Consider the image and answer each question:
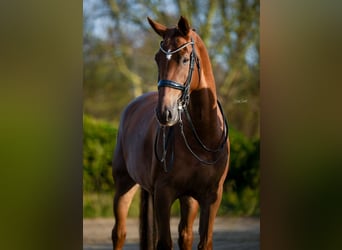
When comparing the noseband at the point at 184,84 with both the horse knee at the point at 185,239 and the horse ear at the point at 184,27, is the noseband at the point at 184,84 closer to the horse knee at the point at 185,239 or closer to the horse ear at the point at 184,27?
the horse ear at the point at 184,27

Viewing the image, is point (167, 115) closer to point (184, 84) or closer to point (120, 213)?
point (184, 84)

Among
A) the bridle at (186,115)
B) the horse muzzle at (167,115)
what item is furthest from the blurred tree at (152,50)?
the horse muzzle at (167,115)

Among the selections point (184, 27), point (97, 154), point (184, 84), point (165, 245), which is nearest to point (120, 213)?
point (97, 154)

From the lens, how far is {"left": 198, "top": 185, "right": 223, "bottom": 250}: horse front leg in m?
3.53

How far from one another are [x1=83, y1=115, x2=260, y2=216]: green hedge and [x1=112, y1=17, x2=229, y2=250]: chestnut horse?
0.18 meters

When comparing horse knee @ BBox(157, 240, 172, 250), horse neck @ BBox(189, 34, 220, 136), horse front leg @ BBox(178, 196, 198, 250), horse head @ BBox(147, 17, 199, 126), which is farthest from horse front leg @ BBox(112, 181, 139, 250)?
horse head @ BBox(147, 17, 199, 126)

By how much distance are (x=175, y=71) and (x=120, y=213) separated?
4.04 feet

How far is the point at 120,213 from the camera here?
13.2ft

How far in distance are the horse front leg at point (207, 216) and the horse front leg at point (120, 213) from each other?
2.09 ft

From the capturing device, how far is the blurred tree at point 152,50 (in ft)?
12.9
